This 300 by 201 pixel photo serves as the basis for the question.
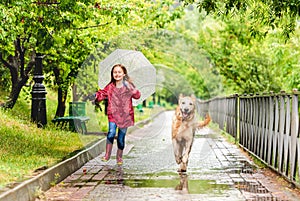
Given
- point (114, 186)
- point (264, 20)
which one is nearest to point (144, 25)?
point (264, 20)

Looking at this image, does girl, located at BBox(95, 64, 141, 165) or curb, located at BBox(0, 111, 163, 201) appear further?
girl, located at BBox(95, 64, 141, 165)

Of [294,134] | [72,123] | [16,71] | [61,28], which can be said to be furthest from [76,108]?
[294,134]

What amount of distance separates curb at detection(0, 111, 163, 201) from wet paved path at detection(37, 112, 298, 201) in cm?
13

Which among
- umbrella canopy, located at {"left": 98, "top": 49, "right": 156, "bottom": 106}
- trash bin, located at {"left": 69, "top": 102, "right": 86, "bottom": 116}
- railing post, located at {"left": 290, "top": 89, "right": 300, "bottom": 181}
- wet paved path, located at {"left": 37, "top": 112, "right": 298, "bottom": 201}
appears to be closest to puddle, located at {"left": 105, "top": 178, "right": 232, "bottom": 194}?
wet paved path, located at {"left": 37, "top": 112, "right": 298, "bottom": 201}

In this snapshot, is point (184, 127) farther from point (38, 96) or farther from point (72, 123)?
point (72, 123)

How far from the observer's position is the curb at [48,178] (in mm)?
7887

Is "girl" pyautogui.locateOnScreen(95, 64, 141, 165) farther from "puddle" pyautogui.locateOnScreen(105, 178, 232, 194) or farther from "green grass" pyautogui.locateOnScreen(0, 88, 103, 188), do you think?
"puddle" pyautogui.locateOnScreen(105, 178, 232, 194)

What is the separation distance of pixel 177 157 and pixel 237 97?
722 centimetres

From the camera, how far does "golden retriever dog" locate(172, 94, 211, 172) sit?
11.1m

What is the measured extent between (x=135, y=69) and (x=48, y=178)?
6141 millimetres

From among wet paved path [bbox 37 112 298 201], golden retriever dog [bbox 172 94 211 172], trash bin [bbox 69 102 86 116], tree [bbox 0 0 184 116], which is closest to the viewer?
wet paved path [bbox 37 112 298 201]

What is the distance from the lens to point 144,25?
66.5ft

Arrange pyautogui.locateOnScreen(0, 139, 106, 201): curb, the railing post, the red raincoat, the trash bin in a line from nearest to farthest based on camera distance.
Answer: pyautogui.locateOnScreen(0, 139, 106, 201): curb
the railing post
the red raincoat
the trash bin

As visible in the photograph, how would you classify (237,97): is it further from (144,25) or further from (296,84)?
(144,25)
